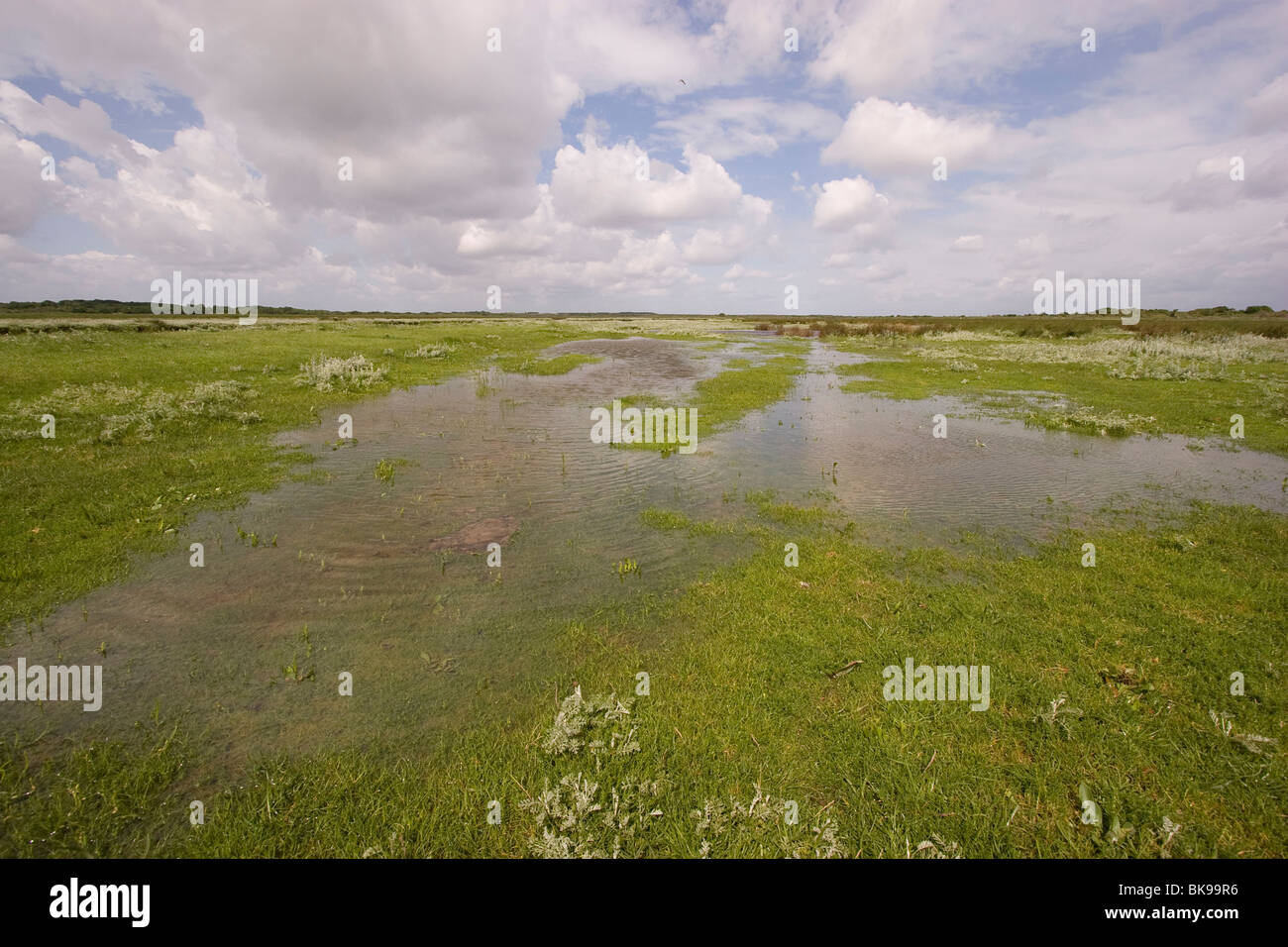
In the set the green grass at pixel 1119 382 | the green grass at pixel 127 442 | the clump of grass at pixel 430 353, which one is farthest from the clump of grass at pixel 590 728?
the clump of grass at pixel 430 353

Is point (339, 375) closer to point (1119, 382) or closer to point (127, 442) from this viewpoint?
point (127, 442)

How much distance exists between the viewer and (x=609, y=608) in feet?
32.6

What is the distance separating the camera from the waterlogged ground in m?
6.35

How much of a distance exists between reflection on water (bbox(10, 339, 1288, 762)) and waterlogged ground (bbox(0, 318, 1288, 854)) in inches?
2.6

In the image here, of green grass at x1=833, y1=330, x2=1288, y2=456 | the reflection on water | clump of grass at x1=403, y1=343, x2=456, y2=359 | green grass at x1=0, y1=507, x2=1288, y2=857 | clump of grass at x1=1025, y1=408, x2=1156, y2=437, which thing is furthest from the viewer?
clump of grass at x1=403, y1=343, x2=456, y2=359

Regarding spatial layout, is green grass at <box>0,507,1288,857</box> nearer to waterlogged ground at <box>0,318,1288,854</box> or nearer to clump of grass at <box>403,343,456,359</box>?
waterlogged ground at <box>0,318,1288,854</box>

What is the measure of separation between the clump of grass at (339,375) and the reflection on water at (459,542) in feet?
20.9

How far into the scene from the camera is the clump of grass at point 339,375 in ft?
106

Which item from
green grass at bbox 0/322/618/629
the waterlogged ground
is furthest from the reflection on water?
green grass at bbox 0/322/618/629

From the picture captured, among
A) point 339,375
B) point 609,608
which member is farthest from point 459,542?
point 339,375

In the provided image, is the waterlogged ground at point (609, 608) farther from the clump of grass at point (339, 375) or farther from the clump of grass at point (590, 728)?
the clump of grass at point (339, 375)
